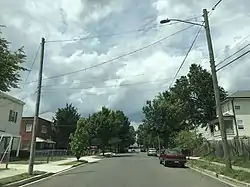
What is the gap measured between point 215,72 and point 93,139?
5104 cm

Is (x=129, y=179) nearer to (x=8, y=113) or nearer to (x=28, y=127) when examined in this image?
(x=8, y=113)

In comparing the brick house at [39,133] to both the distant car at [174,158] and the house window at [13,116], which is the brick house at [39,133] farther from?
the distant car at [174,158]

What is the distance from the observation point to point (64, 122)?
230 feet

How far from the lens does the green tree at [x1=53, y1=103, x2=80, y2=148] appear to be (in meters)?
70.2

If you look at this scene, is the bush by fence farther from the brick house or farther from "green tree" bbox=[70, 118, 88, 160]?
the brick house

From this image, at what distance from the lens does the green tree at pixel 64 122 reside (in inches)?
2763

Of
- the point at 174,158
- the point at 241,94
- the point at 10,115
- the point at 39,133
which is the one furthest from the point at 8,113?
the point at 241,94

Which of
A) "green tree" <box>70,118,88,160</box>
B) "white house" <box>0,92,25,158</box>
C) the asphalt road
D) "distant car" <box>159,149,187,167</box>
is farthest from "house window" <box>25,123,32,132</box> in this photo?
the asphalt road

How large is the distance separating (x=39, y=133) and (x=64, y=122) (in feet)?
25.8

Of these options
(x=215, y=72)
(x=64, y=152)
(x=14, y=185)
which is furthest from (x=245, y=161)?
(x=64, y=152)

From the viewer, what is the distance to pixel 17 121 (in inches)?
1697

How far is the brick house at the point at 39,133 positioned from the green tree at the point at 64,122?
1957 millimetres

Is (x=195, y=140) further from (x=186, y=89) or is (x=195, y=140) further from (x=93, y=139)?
(x=93, y=139)

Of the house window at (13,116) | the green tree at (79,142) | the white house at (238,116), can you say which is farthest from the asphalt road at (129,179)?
the white house at (238,116)
